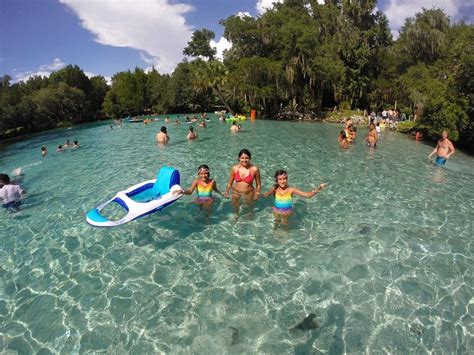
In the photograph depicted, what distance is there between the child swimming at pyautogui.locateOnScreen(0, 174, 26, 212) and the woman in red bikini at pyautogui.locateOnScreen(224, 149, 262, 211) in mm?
6859

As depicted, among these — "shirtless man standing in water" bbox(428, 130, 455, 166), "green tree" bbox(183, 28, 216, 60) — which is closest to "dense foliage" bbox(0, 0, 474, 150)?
"shirtless man standing in water" bbox(428, 130, 455, 166)

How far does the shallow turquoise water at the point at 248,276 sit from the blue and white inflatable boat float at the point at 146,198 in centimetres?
79

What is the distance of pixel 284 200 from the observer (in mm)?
7301

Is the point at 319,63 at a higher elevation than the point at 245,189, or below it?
higher

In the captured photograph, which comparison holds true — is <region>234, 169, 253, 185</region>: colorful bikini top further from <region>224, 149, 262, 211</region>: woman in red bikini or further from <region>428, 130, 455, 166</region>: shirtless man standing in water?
<region>428, 130, 455, 166</region>: shirtless man standing in water

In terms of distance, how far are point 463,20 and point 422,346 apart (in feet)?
180

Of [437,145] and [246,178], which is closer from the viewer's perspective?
[246,178]

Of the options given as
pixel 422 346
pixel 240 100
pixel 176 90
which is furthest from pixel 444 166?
pixel 176 90

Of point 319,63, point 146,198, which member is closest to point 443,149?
point 146,198

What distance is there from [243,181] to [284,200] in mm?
1318

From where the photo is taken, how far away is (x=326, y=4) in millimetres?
41625

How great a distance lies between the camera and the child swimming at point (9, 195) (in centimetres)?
932

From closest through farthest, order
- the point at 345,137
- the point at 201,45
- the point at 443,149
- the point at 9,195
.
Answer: the point at 9,195
the point at 443,149
the point at 345,137
the point at 201,45

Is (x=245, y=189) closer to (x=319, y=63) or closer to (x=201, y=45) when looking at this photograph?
(x=319, y=63)
